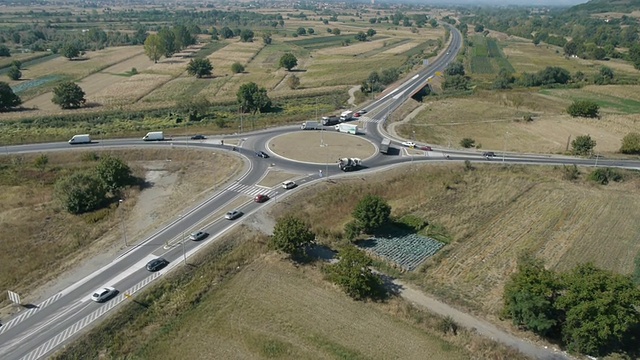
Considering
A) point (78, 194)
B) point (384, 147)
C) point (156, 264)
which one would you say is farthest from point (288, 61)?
point (156, 264)

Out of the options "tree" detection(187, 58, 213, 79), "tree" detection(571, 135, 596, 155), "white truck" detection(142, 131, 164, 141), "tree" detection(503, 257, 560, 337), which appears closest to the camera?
"tree" detection(503, 257, 560, 337)

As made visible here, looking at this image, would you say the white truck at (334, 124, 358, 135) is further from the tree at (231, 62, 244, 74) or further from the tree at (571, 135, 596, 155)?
the tree at (231, 62, 244, 74)

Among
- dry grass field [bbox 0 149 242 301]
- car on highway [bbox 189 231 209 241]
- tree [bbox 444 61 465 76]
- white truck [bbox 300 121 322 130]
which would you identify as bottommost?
dry grass field [bbox 0 149 242 301]

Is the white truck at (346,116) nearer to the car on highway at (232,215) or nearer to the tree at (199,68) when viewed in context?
the car on highway at (232,215)

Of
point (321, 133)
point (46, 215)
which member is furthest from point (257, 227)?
point (321, 133)

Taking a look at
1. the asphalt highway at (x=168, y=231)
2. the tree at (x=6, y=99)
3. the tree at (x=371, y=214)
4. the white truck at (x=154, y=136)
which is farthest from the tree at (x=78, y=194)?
the tree at (x=6, y=99)

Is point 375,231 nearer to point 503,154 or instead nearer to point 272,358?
point 272,358

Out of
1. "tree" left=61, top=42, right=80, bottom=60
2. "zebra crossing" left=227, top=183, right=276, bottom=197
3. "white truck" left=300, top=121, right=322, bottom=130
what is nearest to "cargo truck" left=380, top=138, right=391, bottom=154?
"white truck" left=300, top=121, right=322, bottom=130
